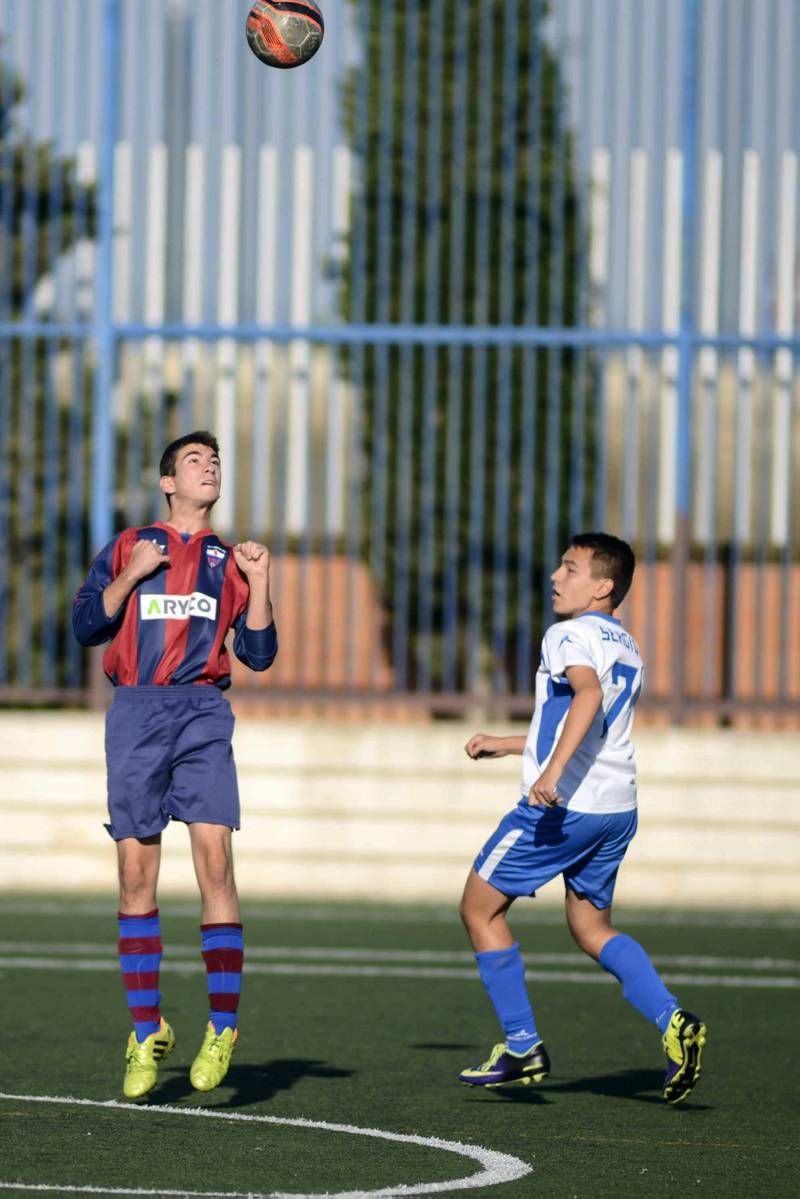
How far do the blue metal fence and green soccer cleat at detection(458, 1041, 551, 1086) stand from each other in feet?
20.5

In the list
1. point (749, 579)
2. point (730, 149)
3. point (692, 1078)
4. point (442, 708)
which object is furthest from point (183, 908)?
point (692, 1078)

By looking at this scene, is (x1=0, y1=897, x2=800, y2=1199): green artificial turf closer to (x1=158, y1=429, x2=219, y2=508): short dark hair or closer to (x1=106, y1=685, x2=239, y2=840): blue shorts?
(x1=106, y1=685, x2=239, y2=840): blue shorts

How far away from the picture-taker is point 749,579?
44.4 feet

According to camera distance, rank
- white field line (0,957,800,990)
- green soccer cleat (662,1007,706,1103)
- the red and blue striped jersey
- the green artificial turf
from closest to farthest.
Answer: the green artificial turf
green soccer cleat (662,1007,706,1103)
the red and blue striped jersey
white field line (0,957,800,990)

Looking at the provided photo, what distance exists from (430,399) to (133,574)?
6.92 metres

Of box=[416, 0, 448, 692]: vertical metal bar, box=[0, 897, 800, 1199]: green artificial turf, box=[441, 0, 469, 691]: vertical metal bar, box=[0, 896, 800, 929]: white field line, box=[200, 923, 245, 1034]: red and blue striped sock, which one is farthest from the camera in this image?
box=[416, 0, 448, 692]: vertical metal bar

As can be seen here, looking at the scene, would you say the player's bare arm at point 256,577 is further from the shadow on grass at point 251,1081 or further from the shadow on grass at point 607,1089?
the shadow on grass at point 607,1089

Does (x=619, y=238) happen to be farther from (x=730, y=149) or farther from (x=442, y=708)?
(x=442, y=708)

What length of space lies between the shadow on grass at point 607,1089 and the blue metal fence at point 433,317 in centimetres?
596

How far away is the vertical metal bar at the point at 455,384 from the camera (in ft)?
42.9

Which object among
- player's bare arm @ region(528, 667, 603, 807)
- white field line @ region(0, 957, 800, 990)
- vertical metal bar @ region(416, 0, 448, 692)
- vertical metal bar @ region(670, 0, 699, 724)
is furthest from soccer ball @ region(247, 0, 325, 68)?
vertical metal bar @ region(670, 0, 699, 724)

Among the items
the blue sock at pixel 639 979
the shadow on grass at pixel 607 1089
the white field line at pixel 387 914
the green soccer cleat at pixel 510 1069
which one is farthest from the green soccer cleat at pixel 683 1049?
the white field line at pixel 387 914

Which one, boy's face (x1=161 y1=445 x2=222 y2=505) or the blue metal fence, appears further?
the blue metal fence

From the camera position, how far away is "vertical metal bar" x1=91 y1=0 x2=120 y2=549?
13273mm
